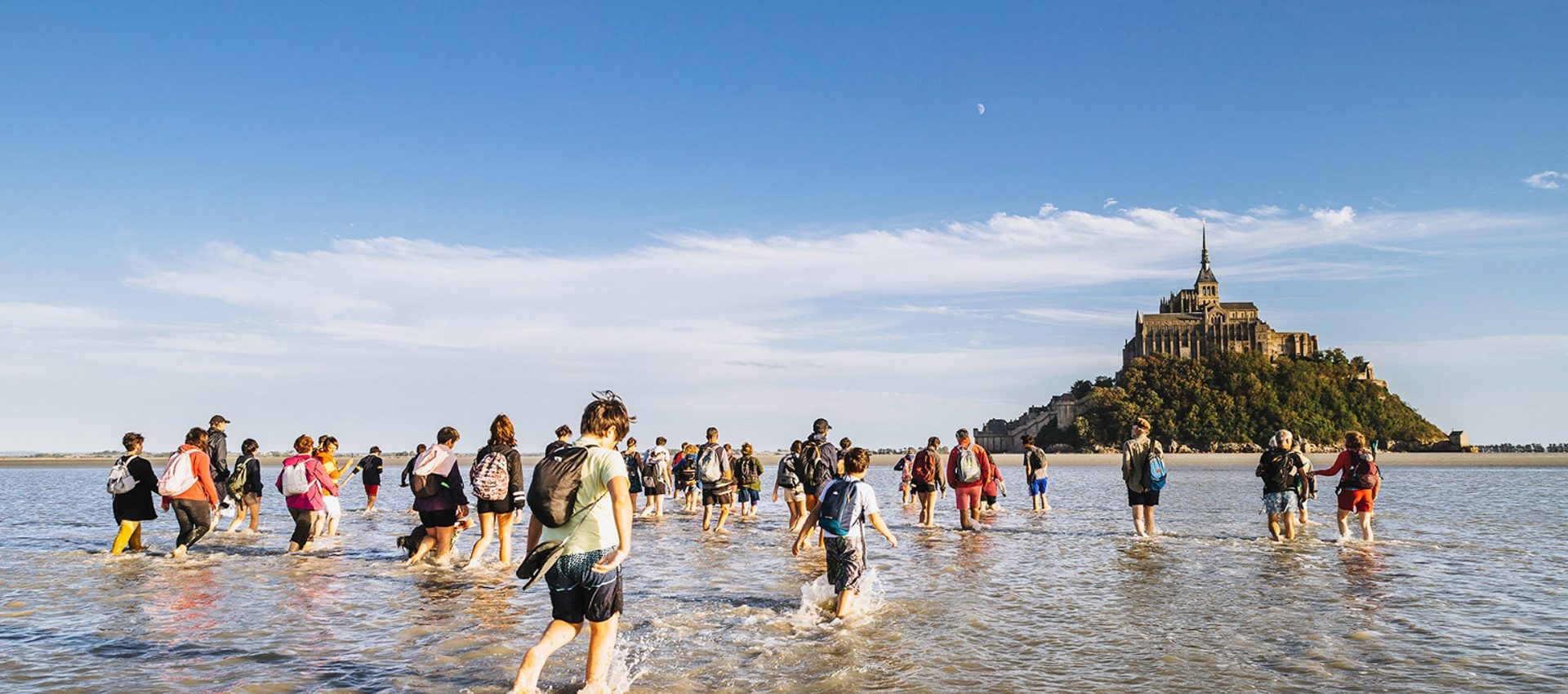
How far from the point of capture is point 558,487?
6.06 m

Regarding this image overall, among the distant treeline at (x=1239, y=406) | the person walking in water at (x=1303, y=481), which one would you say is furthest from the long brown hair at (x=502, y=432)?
the distant treeline at (x=1239, y=406)

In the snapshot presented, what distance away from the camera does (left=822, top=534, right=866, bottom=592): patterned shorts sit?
31.2 ft

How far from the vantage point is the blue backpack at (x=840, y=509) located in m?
9.42

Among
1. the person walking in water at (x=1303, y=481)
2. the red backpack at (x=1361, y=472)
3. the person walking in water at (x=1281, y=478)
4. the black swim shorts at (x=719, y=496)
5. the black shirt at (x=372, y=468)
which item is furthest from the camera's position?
the black shirt at (x=372, y=468)

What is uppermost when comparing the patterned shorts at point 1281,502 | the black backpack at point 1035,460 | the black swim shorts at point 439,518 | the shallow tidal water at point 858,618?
the black backpack at point 1035,460

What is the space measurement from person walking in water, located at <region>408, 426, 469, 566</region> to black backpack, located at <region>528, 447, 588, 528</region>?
289 inches

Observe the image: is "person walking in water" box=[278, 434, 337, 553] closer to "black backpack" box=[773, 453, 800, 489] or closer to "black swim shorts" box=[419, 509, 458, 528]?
"black swim shorts" box=[419, 509, 458, 528]

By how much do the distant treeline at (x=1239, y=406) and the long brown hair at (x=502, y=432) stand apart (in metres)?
102

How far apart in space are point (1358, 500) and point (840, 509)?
10353 mm

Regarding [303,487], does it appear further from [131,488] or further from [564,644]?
[564,644]

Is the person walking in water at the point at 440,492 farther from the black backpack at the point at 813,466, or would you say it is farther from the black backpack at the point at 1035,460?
the black backpack at the point at 1035,460

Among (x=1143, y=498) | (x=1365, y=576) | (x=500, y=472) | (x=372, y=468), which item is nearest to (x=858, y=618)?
(x=500, y=472)

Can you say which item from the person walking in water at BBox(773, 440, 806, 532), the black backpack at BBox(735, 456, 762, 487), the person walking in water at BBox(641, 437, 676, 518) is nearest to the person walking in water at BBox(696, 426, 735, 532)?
the person walking in water at BBox(773, 440, 806, 532)

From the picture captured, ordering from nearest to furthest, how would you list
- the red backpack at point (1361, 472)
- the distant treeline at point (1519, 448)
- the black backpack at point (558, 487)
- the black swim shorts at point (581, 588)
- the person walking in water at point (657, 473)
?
the black backpack at point (558, 487) < the black swim shorts at point (581, 588) < the red backpack at point (1361, 472) < the person walking in water at point (657, 473) < the distant treeline at point (1519, 448)
